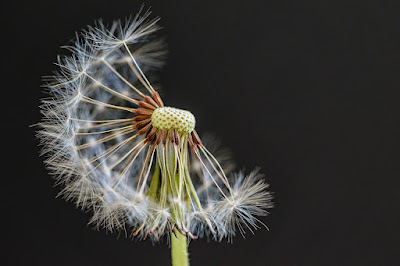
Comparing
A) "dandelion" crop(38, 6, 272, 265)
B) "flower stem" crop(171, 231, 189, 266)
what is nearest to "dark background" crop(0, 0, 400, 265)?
"dandelion" crop(38, 6, 272, 265)

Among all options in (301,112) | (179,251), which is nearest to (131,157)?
(179,251)

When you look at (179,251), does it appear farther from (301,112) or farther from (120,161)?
(301,112)

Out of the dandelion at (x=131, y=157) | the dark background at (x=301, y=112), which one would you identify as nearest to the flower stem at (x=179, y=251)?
the dandelion at (x=131, y=157)

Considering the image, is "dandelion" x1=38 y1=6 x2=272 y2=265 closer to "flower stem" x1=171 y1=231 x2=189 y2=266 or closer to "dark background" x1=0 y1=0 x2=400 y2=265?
"flower stem" x1=171 y1=231 x2=189 y2=266

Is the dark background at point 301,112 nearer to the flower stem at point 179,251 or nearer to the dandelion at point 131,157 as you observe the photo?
the dandelion at point 131,157

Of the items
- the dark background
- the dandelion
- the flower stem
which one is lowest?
the flower stem

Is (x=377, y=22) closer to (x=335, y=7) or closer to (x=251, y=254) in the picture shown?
(x=335, y=7)

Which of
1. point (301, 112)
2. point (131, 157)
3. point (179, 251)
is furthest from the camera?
point (301, 112)

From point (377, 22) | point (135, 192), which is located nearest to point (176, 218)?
point (135, 192)
